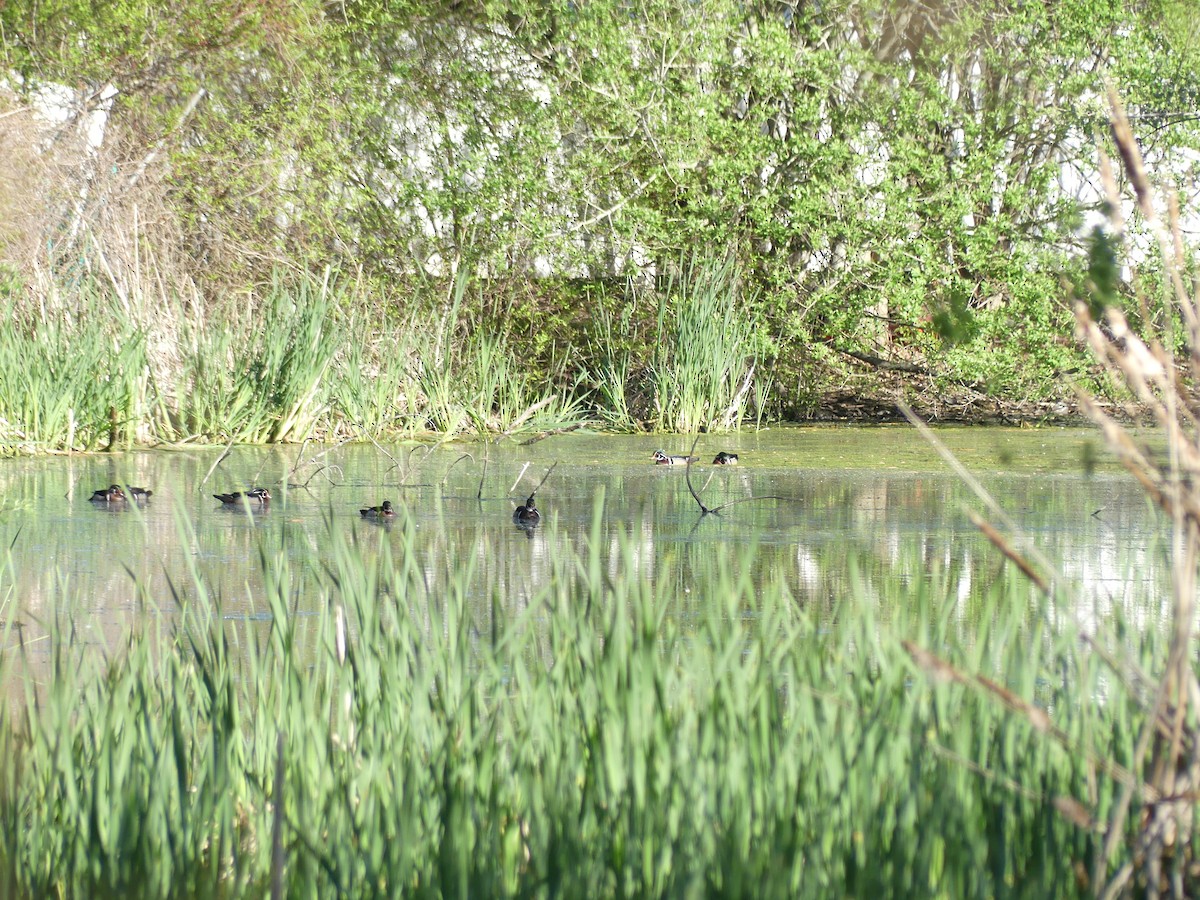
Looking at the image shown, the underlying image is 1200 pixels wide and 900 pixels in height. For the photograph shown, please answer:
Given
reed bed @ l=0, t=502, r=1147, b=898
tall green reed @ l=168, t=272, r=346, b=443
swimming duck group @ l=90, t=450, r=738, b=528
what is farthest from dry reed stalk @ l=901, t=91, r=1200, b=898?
tall green reed @ l=168, t=272, r=346, b=443

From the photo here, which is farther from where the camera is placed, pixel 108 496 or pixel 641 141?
pixel 641 141

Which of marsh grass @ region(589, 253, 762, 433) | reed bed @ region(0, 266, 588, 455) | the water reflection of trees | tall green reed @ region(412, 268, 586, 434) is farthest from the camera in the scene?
marsh grass @ region(589, 253, 762, 433)

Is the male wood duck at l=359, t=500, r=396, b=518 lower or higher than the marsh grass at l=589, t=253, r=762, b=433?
lower

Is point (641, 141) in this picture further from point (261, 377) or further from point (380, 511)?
point (380, 511)

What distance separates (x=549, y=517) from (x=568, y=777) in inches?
144

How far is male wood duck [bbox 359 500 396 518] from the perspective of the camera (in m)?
5.38

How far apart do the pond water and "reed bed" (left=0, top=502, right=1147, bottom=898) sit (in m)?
0.26

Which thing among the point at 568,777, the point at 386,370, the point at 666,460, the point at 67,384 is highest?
the point at 386,370

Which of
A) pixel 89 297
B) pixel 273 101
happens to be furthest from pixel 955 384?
pixel 89 297

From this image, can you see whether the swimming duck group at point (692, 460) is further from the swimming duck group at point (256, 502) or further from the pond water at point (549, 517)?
the swimming duck group at point (256, 502)

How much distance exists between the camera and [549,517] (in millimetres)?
5598

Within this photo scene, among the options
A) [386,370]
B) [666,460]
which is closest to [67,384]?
[386,370]

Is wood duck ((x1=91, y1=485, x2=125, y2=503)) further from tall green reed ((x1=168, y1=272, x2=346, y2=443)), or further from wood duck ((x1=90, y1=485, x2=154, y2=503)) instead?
tall green reed ((x1=168, y1=272, x2=346, y2=443))

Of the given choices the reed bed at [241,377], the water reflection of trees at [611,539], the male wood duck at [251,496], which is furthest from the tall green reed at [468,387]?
the male wood duck at [251,496]
